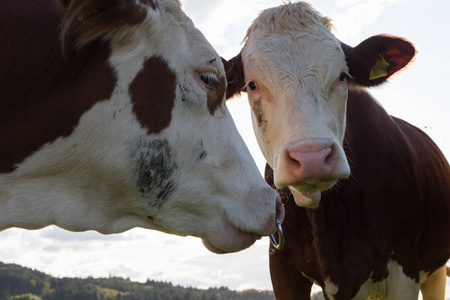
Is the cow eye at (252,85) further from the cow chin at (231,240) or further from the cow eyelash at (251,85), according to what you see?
the cow chin at (231,240)

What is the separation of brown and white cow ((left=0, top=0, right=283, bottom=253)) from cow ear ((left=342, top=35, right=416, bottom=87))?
9.35 ft

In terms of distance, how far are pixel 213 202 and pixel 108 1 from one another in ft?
4.23

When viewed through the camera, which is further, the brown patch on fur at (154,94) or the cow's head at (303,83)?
the cow's head at (303,83)

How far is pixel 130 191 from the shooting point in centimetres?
351

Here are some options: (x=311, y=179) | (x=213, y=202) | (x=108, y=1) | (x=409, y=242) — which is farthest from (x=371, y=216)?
(x=108, y=1)

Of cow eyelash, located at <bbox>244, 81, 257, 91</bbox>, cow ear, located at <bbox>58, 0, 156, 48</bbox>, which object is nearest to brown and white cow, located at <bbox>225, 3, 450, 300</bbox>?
cow eyelash, located at <bbox>244, 81, 257, 91</bbox>

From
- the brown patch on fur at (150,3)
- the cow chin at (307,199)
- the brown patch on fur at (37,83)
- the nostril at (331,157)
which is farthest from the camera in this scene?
the cow chin at (307,199)

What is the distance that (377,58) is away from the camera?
251 inches

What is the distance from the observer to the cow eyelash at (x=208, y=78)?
12.1ft

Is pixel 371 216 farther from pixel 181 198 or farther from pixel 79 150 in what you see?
pixel 79 150

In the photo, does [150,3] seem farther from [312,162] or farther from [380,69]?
[380,69]

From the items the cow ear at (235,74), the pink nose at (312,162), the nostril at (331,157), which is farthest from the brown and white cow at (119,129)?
the cow ear at (235,74)

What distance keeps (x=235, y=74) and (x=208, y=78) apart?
8.52 ft

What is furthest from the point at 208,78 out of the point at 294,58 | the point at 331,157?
the point at 294,58
